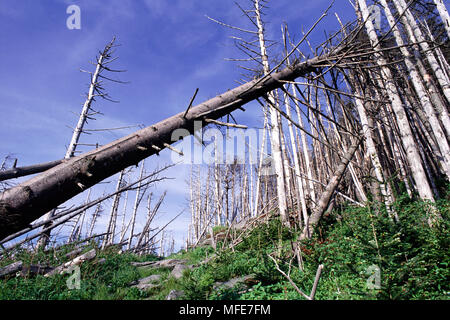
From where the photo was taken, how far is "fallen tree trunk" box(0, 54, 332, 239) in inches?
38.6

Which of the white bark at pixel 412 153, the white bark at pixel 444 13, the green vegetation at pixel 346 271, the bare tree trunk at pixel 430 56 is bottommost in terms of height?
the green vegetation at pixel 346 271

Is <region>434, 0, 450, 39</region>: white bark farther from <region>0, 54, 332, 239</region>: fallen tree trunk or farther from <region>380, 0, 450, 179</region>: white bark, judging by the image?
<region>0, 54, 332, 239</region>: fallen tree trunk

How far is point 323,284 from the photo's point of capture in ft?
10.1

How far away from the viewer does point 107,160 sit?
119 centimetres

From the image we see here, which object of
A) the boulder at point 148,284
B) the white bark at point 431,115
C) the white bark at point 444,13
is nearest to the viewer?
the boulder at point 148,284

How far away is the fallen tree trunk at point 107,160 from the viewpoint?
98cm

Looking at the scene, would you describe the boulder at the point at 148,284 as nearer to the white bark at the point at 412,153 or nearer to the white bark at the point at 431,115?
the white bark at the point at 412,153

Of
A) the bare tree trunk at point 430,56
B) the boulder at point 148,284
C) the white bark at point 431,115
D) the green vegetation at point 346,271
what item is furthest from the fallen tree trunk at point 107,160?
the bare tree trunk at point 430,56

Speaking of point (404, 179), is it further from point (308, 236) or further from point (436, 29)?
point (436, 29)

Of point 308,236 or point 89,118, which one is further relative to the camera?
point 89,118

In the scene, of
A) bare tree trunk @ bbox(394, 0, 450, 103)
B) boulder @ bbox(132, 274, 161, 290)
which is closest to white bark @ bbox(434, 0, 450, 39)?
bare tree trunk @ bbox(394, 0, 450, 103)

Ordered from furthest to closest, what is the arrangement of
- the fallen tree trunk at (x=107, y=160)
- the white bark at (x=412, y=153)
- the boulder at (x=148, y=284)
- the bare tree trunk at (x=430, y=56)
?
the bare tree trunk at (x=430, y=56), the boulder at (x=148, y=284), the white bark at (x=412, y=153), the fallen tree trunk at (x=107, y=160)
